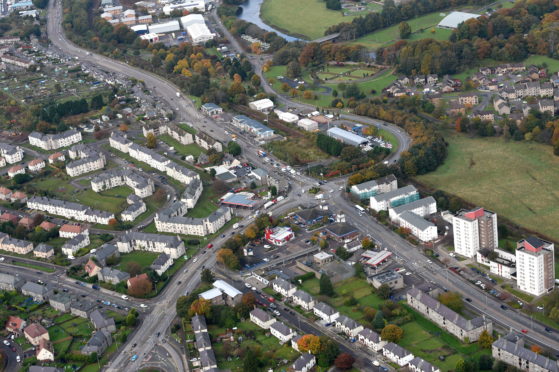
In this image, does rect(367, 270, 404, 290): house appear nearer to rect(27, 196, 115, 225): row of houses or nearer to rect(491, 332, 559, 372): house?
rect(491, 332, 559, 372): house

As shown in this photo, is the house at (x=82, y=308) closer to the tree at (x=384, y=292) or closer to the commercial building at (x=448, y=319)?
the tree at (x=384, y=292)

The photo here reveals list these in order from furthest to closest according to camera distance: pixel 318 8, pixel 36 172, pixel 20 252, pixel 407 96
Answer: pixel 318 8 < pixel 407 96 < pixel 36 172 < pixel 20 252

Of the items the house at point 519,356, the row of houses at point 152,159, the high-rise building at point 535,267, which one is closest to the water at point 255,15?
the row of houses at point 152,159

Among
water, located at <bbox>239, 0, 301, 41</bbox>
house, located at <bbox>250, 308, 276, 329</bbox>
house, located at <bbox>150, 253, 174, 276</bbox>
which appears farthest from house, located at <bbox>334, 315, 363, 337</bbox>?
water, located at <bbox>239, 0, 301, 41</bbox>

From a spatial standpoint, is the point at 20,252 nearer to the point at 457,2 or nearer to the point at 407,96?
the point at 407,96

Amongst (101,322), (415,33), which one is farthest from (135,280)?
(415,33)

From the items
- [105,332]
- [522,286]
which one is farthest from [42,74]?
[522,286]
